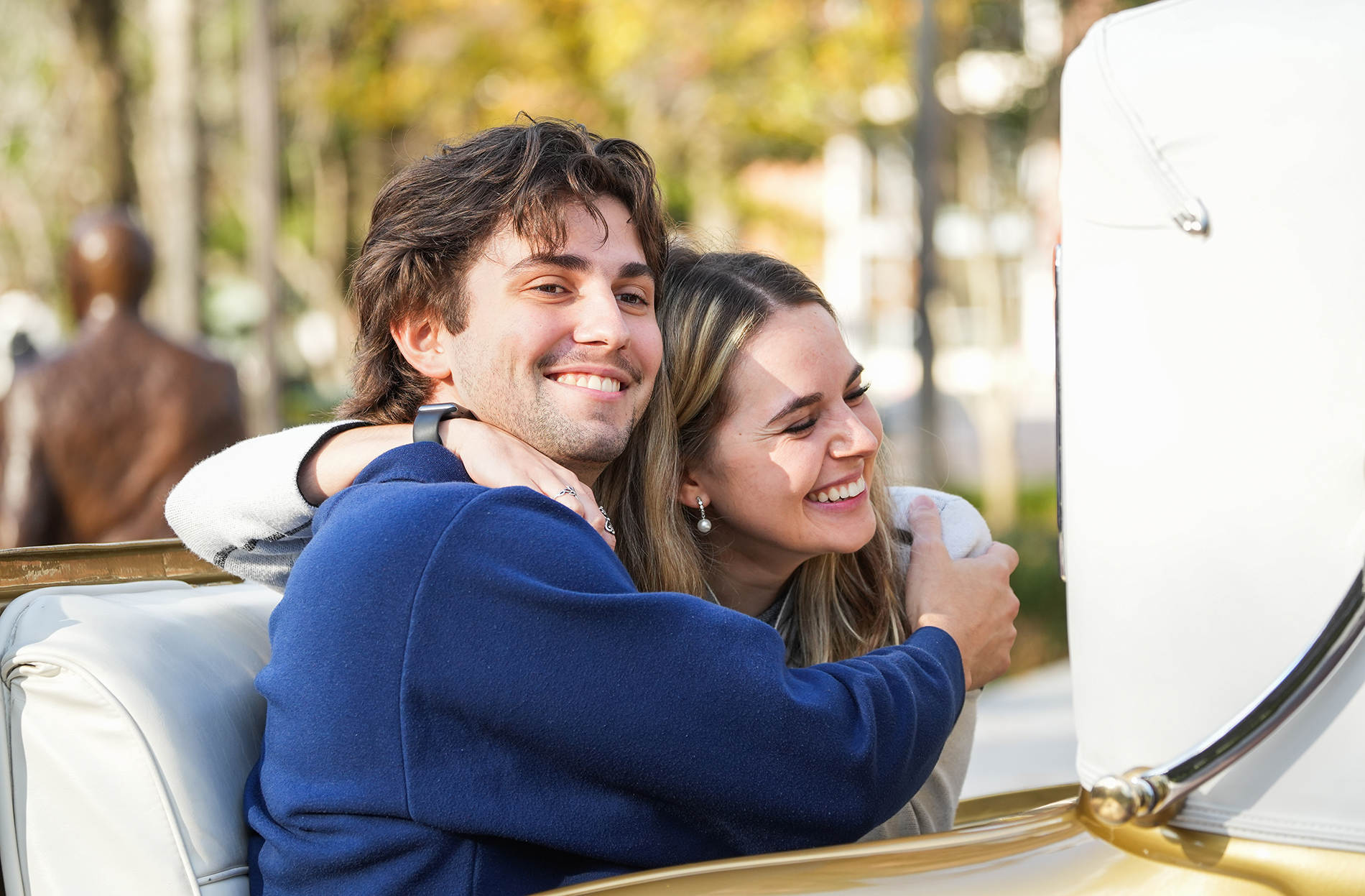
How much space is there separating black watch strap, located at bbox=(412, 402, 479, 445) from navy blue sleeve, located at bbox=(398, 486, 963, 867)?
41cm

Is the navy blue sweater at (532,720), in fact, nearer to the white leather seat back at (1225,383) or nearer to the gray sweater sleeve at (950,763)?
the white leather seat back at (1225,383)

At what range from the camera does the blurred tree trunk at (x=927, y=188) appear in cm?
845

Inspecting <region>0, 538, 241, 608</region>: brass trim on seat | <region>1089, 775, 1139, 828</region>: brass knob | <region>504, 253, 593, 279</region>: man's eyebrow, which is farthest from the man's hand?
<region>0, 538, 241, 608</region>: brass trim on seat

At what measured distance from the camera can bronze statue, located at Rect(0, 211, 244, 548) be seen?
4.66m

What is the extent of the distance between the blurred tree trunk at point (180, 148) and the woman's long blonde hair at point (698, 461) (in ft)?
24.4

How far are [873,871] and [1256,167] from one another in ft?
2.72

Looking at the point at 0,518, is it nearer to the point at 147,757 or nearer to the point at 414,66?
the point at 147,757

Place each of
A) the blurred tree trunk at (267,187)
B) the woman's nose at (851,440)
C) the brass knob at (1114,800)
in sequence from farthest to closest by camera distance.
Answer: the blurred tree trunk at (267,187) < the woman's nose at (851,440) < the brass knob at (1114,800)

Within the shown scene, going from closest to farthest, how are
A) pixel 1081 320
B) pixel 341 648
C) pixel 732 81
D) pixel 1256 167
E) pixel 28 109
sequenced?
1. pixel 1256 167
2. pixel 1081 320
3. pixel 341 648
4. pixel 732 81
5. pixel 28 109

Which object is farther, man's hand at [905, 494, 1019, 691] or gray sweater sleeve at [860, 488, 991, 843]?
gray sweater sleeve at [860, 488, 991, 843]

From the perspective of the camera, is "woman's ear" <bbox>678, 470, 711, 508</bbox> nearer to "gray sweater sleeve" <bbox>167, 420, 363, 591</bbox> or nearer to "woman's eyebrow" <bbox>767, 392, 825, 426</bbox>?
"woman's eyebrow" <bbox>767, 392, 825, 426</bbox>

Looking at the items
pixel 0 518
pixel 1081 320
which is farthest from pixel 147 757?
pixel 0 518

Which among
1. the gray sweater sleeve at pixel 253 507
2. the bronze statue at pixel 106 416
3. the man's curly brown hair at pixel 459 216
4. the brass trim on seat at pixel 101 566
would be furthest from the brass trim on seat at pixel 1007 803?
the bronze statue at pixel 106 416

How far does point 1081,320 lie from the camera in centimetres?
141
